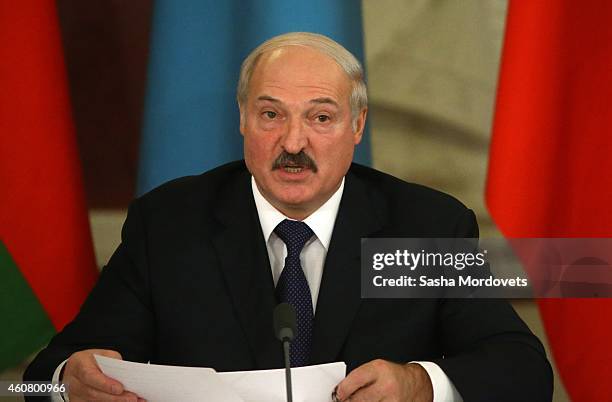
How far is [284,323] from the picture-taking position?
6.06 ft

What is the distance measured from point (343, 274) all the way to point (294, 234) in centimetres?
18

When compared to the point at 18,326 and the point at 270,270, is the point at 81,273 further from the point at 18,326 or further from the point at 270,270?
the point at 270,270

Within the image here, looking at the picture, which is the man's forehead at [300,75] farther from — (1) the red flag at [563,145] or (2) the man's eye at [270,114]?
(1) the red flag at [563,145]

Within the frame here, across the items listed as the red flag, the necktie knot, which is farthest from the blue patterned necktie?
A: the red flag

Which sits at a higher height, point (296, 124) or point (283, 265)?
point (296, 124)

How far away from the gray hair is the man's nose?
183 mm

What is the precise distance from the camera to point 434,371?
2172 millimetres

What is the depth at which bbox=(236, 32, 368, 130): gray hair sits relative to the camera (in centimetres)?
252

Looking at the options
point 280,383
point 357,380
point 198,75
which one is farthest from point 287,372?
point 198,75

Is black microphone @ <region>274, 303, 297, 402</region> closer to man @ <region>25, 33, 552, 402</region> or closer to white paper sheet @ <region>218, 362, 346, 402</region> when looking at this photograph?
white paper sheet @ <region>218, 362, 346, 402</region>

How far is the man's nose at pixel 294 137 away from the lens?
8.04 ft

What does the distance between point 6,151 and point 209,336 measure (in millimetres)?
1068

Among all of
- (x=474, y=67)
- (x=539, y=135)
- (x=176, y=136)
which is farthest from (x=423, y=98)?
(x=176, y=136)

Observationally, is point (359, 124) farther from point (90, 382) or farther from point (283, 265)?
point (90, 382)
